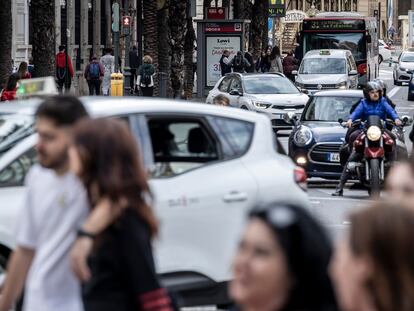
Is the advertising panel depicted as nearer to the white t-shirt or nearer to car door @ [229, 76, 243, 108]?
car door @ [229, 76, 243, 108]

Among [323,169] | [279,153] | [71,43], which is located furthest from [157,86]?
[279,153]

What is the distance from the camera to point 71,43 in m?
49.5

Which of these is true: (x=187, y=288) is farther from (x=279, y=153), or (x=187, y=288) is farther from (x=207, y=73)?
(x=207, y=73)

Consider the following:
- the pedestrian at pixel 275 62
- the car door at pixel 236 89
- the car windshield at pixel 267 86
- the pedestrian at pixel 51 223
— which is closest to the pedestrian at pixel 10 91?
the car door at pixel 236 89

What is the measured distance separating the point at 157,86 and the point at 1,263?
3340cm

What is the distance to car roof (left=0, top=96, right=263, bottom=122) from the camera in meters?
8.78

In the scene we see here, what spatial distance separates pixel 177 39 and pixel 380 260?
3857 cm

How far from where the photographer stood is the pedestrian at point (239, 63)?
142ft

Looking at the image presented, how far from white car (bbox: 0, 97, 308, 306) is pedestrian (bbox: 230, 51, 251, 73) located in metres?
33.8

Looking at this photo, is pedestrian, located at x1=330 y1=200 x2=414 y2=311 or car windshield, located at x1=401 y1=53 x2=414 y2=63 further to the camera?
car windshield, located at x1=401 y1=53 x2=414 y2=63

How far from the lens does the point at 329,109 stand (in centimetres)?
2188

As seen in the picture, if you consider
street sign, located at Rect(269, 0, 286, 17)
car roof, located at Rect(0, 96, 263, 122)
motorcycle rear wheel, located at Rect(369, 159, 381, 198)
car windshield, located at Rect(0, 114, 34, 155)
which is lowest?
motorcycle rear wheel, located at Rect(369, 159, 381, 198)

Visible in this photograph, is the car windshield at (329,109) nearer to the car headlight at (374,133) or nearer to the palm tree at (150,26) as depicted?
the car headlight at (374,133)

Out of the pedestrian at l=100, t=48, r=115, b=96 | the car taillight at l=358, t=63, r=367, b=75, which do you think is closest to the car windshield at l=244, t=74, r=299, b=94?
the pedestrian at l=100, t=48, r=115, b=96
